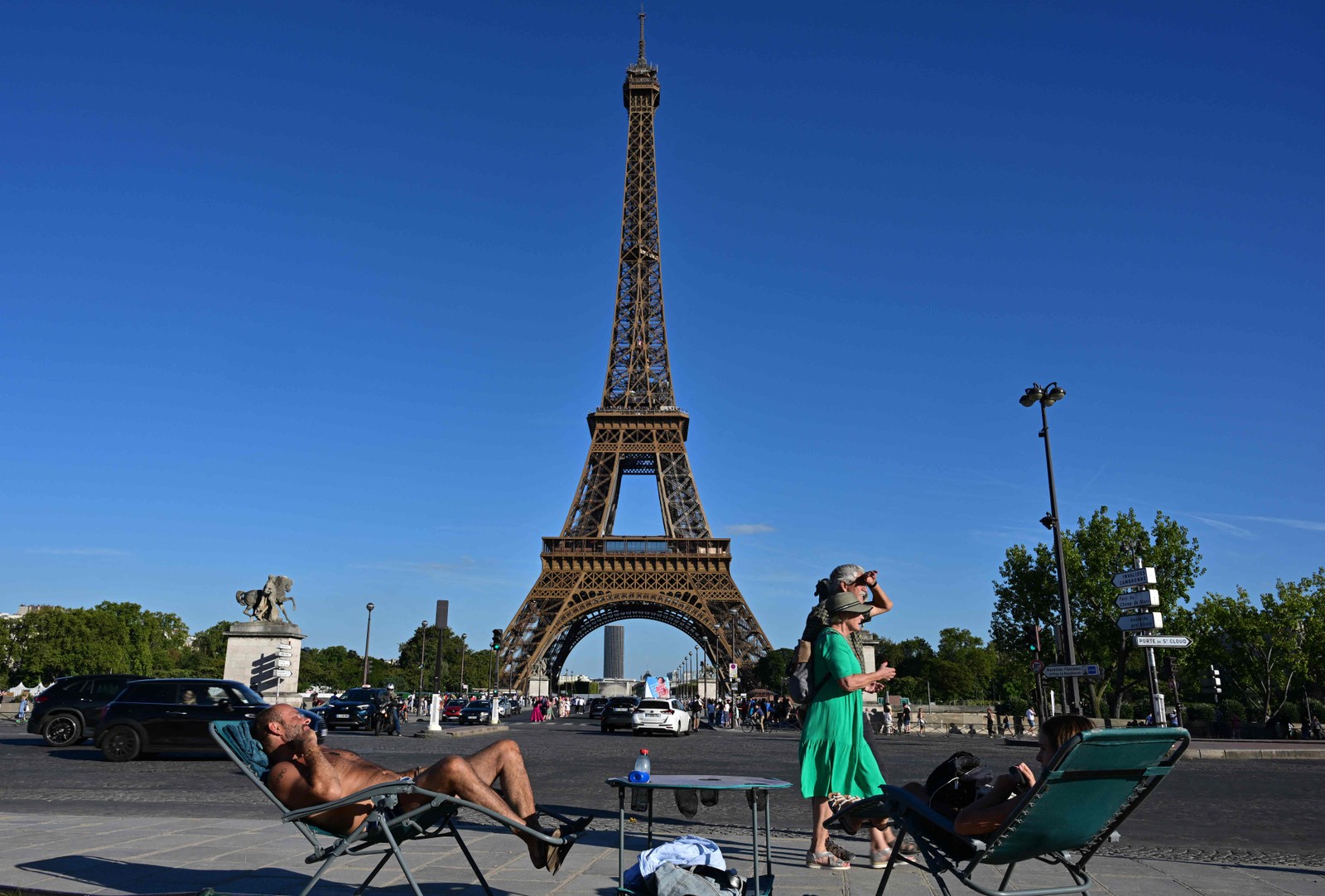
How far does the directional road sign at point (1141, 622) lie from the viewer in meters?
15.9

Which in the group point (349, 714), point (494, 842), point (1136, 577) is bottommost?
point (494, 842)

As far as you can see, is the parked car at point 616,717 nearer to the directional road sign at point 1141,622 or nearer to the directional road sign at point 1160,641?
the directional road sign at point 1141,622

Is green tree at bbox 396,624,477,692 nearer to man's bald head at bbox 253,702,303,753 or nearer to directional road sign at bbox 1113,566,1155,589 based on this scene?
directional road sign at bbox 1113,566,1155,589

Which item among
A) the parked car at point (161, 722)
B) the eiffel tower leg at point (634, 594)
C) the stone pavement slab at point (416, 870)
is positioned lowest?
the stone pavement slab at point (416, 870)

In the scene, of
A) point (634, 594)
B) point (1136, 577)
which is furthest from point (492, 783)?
point (634, 594)

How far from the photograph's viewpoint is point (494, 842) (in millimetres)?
6367

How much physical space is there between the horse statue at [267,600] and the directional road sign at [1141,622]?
759 inches

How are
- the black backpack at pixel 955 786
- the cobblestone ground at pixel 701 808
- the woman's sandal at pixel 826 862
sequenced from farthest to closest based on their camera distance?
the cobblestone ground at pixel 701 808 → the woman's sandal at pixel 826 862 → the black backpack at pixel 955 786

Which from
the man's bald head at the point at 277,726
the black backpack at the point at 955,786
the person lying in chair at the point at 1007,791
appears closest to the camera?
the person lying in chair at the point at 1007,791

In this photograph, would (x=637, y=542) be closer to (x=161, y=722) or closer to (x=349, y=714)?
(x=349, y=714)

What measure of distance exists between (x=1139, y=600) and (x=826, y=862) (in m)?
12.9

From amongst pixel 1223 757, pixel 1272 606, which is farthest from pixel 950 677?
pixel 1223 757

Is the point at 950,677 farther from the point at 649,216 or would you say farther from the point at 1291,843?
the point at 1291,843

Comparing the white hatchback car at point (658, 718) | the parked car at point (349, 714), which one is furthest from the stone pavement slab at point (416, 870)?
the white hatchback car at point (658, 718)
